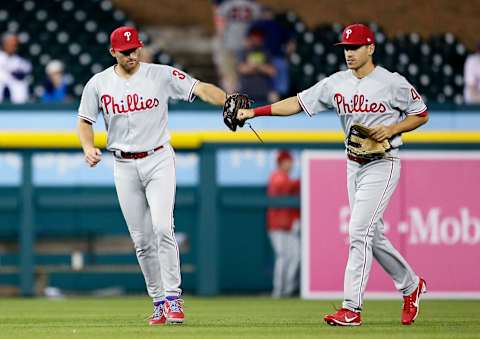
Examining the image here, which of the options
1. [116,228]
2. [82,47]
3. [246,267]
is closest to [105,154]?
[116,228]

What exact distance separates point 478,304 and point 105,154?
3.52 meters

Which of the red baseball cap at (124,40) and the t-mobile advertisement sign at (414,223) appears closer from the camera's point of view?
the red baseball cap at (124,40)

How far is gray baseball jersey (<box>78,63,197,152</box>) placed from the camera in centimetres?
689

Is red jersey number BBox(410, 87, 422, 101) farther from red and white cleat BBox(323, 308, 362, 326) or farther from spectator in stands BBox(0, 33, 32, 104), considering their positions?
spectator in stands BBox(0, 33, 32, 104)

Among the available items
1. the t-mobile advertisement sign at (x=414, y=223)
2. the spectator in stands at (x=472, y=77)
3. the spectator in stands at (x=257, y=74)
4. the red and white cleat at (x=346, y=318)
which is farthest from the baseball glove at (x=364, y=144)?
the spectator in stands at (x=472, y=77)

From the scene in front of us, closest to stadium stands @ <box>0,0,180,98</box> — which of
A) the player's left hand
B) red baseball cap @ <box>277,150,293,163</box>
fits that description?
red baseball cap @ <box>277,150,293,163</box>

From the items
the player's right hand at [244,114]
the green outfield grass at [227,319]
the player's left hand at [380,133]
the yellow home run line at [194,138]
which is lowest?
the green outfield grass at [227,319]

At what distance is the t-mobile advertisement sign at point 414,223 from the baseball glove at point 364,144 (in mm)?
3284

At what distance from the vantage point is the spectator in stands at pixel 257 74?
12.6 metres

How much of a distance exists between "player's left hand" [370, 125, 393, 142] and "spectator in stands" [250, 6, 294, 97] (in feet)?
20.0

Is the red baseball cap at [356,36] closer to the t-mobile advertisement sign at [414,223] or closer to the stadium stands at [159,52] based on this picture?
the t-mobile advertisement sign at [414,223]

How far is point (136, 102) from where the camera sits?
22.6 ft

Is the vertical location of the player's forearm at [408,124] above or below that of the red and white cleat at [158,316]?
above

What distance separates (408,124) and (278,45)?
6.52m
